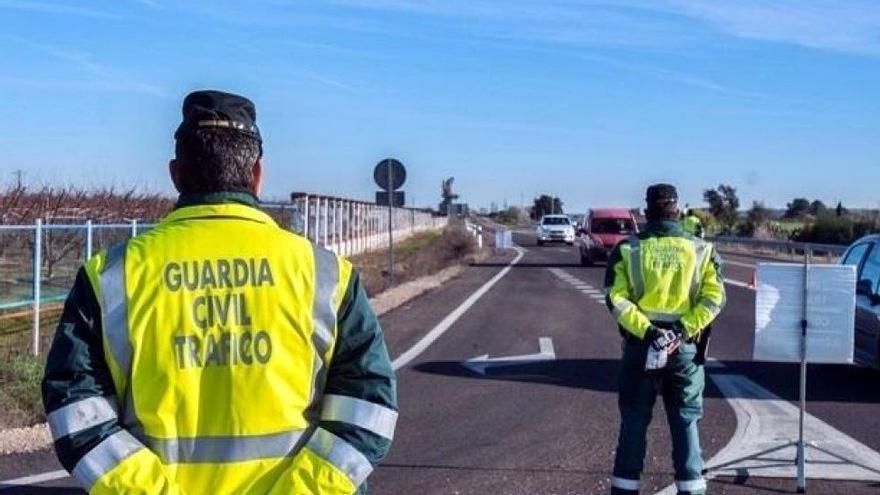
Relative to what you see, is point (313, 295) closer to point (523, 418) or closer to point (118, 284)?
point (118, 284)

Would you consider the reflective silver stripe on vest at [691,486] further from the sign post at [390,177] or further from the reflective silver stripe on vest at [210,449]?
the sign post at [390,177]

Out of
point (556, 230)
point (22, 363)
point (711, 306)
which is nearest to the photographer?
point (711, 306)

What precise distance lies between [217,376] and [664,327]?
5.09m

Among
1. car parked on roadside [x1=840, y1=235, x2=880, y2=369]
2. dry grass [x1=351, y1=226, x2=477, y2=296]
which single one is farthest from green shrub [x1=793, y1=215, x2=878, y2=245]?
car parked on roadside [x1=840, y1=235, x2=880, y2=369]

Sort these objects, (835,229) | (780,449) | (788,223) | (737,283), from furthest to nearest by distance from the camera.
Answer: (788,223)
(835,229)
(737,283)
(780,449)

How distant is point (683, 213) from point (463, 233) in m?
48.9

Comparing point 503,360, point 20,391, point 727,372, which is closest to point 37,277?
point 20,391

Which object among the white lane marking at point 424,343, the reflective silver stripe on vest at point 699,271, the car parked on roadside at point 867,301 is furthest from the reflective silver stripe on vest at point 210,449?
the car parked on roadside at point 867,301

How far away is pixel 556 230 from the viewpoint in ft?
230

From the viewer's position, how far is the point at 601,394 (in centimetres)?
1328

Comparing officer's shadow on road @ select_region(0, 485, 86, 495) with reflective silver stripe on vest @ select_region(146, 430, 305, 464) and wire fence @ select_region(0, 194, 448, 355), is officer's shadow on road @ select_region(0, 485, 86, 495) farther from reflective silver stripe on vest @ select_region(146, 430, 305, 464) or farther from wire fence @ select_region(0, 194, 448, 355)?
wire fence @ select_region(0, 194, 448, 355)

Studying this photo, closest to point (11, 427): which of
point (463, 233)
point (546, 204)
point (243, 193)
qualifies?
point (243, 193)

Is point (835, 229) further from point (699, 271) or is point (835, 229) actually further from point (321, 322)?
point (321, 322)

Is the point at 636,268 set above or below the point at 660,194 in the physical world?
below
